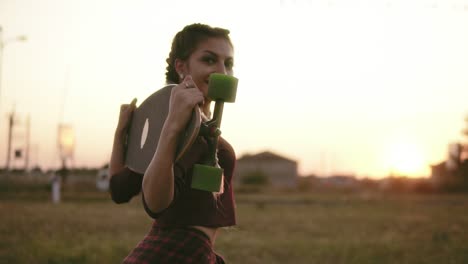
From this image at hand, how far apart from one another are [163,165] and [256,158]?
105 m

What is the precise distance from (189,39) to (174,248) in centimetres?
69

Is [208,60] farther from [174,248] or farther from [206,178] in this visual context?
[174,248]

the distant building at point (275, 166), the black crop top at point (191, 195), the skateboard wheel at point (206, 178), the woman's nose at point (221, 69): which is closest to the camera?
the skateboard wheel at point (206, 178)

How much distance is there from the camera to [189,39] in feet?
6.72

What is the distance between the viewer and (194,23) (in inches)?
82.6

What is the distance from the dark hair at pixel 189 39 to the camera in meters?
2.03

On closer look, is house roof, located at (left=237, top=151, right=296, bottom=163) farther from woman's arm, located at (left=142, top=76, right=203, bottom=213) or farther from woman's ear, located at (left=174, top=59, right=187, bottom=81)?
woman's arm, located at (left=142, top=76, right=203, bottom=213)

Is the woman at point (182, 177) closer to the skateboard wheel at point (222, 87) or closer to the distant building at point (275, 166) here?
the skateboard wheel at point (222, 87)

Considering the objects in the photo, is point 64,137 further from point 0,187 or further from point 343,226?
point 343,226

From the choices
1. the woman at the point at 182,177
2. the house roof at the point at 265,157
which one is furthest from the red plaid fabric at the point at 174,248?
the house roof at the point at 265,157

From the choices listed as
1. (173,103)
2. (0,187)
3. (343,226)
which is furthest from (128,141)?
(0,187)

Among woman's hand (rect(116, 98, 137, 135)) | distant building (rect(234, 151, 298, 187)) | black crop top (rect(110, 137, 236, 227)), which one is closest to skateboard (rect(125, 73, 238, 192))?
black crop top (rect(110, 137, 236, 227))

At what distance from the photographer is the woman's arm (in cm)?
164

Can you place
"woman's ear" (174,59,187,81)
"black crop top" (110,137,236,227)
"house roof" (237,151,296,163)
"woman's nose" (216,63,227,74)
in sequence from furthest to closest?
"house roof" (237,151,296,163) < "woman's ear" (174,59,187,81) < "woman's nose" (216,63,227,74) < "black crop top" (110,137,236,227)
